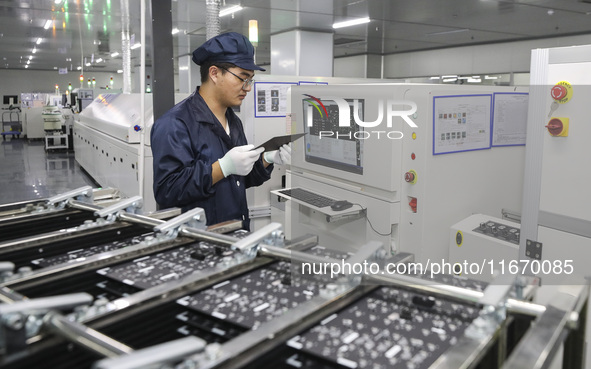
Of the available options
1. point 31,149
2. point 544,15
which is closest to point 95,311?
point 544,15

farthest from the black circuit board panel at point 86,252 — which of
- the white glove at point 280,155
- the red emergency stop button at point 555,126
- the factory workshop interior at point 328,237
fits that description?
the red emergency stop button at point 555,126

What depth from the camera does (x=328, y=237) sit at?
3.08 m

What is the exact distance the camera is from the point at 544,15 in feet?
24.7

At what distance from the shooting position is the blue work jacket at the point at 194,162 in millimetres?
1881

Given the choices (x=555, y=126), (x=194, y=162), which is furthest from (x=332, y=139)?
(x=555, y=126)

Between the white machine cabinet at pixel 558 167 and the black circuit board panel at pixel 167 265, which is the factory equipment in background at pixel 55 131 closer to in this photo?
the white machine cabinet at pixel 558 167

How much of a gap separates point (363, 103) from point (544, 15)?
6.57 meters

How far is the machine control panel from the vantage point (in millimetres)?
2264

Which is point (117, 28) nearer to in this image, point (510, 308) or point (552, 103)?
point (552, 103)

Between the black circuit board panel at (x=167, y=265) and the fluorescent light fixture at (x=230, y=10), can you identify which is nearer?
the black circuit board panel at (x=167, y=265)

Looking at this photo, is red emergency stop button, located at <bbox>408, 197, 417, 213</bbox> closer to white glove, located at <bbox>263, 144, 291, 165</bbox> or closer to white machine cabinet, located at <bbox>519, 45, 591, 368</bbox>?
white machine cabinet, located at <bbox>519, 45, 591, 368</bbox>

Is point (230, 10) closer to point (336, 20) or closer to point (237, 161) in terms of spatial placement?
point (336, 20)

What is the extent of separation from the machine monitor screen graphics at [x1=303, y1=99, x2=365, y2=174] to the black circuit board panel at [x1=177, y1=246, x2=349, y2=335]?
1733 millimetres

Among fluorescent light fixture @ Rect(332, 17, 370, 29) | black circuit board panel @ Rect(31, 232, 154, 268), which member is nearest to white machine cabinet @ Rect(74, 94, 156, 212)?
black circuit board panel @ Rect(31, 232, 154, 268)
